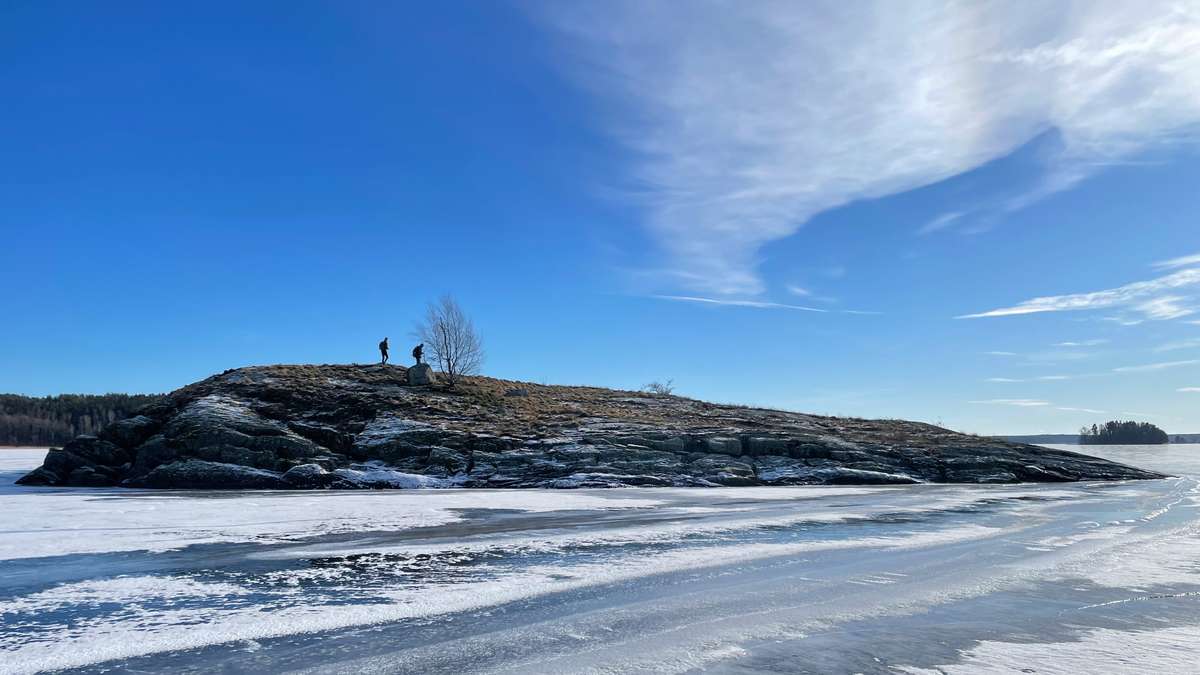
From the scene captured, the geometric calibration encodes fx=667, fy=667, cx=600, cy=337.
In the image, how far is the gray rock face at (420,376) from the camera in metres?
44.6

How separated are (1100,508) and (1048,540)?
8.96m

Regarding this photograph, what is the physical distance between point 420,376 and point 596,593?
3840cm

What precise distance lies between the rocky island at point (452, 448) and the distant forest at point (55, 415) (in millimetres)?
106384

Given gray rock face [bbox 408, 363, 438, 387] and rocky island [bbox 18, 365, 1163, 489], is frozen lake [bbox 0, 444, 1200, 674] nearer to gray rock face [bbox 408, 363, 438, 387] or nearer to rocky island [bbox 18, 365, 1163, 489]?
rocky island [bbox 18, 365, 1163, 489]

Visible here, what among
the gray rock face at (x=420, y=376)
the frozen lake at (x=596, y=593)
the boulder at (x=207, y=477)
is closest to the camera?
→ the frozen lake at (x=596, y=593)

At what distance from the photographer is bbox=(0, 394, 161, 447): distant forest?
127250 millimetres

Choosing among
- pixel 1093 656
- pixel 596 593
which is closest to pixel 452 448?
pixel 596 593

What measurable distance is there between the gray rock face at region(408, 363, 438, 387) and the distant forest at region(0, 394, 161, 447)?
104432 millimetres

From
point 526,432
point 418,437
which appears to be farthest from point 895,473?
point 418,437

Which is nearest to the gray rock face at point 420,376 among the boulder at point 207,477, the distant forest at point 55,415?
the boulder at point 207,477

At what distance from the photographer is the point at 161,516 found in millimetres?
16609

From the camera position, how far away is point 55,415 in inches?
5344

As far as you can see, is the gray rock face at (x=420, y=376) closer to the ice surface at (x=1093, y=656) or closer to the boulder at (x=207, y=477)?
the boulder at (x=207, y=477)

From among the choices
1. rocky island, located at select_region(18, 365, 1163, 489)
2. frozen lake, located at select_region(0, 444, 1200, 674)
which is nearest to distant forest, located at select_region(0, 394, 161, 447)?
rocky island, located at select_region(18, 365, 1163, 489)
